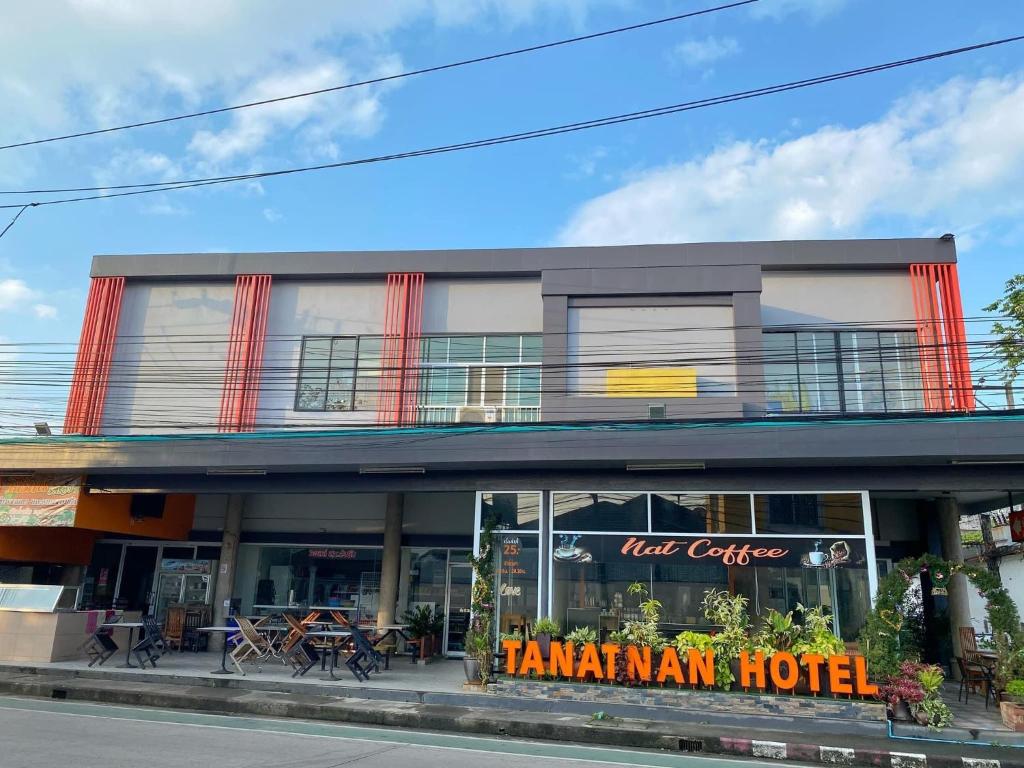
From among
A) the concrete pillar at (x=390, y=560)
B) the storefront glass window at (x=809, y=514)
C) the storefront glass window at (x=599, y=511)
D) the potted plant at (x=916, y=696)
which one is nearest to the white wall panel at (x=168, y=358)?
the concrete pillar at (x=390, y=560)

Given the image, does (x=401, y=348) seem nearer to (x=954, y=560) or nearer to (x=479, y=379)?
(x=479, y=379)

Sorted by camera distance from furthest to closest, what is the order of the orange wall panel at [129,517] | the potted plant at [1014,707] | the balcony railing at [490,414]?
1. the balcony railing at [490,414]
2. the orange wall panel at [129,517]
3. the potted plant at [1014,707]

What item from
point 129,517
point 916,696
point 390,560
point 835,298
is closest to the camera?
point 916,696

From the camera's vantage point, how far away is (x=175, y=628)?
19.3 m

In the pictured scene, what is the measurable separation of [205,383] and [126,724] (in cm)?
1057

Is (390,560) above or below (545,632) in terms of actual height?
above

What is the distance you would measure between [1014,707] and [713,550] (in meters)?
4.94

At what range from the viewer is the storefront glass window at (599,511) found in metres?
14.9

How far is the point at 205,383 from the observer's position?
2020cm

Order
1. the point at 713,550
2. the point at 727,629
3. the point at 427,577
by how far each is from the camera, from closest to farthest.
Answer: the point at 727,629
the point at 713,550
the point at 427,577

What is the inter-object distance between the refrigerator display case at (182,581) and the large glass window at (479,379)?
25.7ft

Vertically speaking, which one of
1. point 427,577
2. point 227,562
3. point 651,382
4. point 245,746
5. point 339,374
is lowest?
point 245,746

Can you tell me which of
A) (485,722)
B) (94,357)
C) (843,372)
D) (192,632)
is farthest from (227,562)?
(843,372)

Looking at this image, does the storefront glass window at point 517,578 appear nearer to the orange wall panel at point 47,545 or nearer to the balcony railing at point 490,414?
the balcony railing at point 490,414
